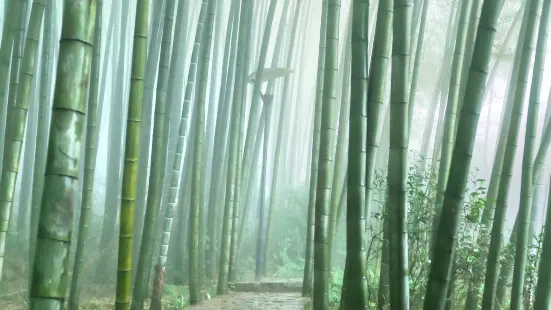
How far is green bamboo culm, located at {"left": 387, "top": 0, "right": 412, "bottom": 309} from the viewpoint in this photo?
2.19 metres

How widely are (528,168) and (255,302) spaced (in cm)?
262

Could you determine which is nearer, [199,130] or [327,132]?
[327,132]

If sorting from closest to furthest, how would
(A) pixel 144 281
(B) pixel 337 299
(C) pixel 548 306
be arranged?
1. (C) pixel 548 306
2. (A) pixel 144 281
3. (B) pixel 337 299

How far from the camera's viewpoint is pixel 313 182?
4.12 m

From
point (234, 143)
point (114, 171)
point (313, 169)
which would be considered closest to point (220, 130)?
point (234, 143)

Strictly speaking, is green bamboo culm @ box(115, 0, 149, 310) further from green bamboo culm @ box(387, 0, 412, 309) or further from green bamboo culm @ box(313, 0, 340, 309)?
green bamboo culm @ box(313, 0, 340, 309)

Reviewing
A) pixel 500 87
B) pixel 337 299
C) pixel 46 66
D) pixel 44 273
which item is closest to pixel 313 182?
pixel 337 299

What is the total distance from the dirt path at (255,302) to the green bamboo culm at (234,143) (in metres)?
0.22

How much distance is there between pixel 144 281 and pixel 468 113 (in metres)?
2.39

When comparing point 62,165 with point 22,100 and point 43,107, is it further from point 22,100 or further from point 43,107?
point 43,107

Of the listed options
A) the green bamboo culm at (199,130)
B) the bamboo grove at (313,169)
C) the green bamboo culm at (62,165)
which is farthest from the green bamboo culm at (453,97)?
the green bamboo culm at (62,165)

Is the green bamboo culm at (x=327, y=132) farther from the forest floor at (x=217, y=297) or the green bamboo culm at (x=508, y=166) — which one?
the forest floor at (x=217, y=297)

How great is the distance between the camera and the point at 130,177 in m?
1.88

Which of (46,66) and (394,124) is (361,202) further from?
(46,66)
